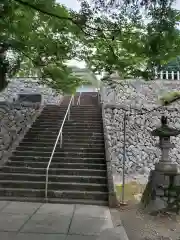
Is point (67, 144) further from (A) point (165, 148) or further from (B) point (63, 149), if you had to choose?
(A) point (165, 148)

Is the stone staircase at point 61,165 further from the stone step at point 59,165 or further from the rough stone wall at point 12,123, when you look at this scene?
the rough stone wall at point 12,123

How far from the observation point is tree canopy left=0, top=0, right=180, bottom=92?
423 cm

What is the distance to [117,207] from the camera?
6922 millimetres

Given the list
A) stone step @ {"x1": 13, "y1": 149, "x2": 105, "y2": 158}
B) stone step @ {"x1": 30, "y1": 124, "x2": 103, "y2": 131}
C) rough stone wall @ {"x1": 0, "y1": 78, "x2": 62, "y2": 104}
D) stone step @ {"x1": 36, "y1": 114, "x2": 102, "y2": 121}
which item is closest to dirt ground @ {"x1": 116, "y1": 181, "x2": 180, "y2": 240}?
stone step @ {"x1": 13, "y1": 149, "x2": 105, "y2": 158}

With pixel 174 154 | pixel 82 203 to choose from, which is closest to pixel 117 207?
pixel 82 203

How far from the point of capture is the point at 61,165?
8.80 m

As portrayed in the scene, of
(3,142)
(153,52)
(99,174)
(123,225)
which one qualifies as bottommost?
(123,225)

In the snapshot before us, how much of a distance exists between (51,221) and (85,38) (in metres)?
3.31

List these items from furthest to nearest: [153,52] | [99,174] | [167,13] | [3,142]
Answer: [3,142], [99,174], [153,52], [167,13]

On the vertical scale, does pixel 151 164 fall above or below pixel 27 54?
below

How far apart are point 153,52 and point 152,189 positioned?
3.46m

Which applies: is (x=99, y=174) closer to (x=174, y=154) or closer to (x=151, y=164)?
(x=151, y=164)

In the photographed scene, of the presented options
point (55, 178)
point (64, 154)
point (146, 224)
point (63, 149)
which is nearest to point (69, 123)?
point (63, 149)

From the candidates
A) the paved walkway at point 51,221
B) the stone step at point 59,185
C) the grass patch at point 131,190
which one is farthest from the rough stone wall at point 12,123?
the grass patch at point 131,190
